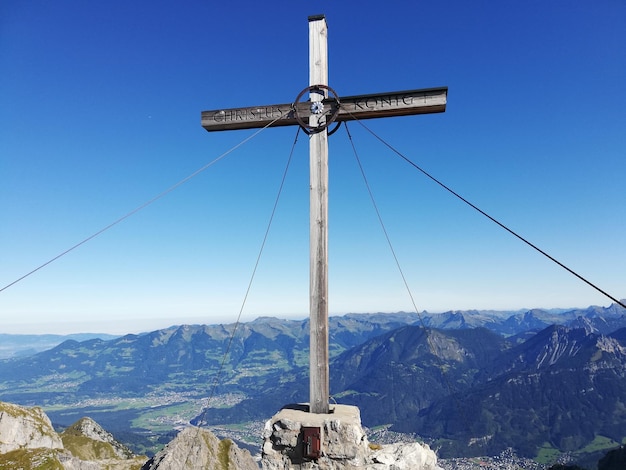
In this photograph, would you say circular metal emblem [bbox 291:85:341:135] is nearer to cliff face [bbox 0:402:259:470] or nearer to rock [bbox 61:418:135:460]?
cliff face [bbox 0:402:259:470]

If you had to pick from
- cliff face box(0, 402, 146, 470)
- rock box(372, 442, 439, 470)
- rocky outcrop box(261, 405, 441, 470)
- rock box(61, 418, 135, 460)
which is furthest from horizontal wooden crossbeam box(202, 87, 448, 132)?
rock box(61, 418, 135, 460)

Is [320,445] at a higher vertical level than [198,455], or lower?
higher

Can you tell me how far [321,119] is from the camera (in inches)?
261

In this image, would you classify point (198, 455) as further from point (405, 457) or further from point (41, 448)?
point (405, 457)

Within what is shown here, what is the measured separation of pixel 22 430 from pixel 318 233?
11898 cm

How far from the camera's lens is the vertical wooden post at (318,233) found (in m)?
6.23

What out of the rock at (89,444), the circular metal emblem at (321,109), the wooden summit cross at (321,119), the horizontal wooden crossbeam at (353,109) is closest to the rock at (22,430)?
the rock at (89,444)

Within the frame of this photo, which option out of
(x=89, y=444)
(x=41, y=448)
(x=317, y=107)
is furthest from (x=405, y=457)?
(x=89, y=444)

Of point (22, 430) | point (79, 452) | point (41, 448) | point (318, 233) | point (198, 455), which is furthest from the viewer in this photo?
point (79, 452)

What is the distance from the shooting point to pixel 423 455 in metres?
6.85

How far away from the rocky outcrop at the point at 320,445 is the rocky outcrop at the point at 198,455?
231ft

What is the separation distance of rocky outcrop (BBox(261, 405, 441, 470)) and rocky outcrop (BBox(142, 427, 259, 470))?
70.3 meters

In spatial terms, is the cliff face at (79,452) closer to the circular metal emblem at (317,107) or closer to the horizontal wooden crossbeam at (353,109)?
the horizontal wooden crossbeam at (353,109)

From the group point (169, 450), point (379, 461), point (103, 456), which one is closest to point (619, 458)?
point (169, 450)
